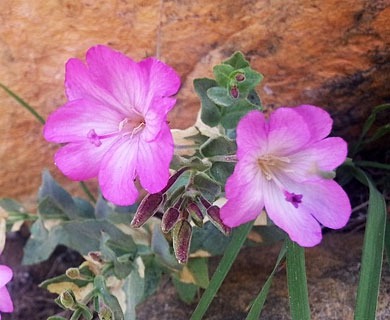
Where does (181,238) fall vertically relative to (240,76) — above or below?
below

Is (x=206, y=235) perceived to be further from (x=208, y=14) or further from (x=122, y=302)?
(x=208, y=14)

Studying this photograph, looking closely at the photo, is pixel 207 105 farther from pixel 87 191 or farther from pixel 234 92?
pixel 87 191

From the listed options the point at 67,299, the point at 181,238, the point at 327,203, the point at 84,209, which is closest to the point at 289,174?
the point at 327,203

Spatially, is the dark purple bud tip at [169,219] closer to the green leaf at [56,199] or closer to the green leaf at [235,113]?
the green leaf at [235,113]

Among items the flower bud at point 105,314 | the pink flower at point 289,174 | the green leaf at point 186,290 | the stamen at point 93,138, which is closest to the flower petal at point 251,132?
the pink flower at point 289,174

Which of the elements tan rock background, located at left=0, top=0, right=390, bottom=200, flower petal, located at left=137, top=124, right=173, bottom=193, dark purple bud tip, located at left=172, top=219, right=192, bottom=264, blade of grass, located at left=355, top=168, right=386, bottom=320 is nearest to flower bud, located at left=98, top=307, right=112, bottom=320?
dark purple bud tip, located at left=172, top=219, right=192, bottom=264

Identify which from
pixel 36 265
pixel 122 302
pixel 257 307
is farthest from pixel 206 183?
pixel 36 265
